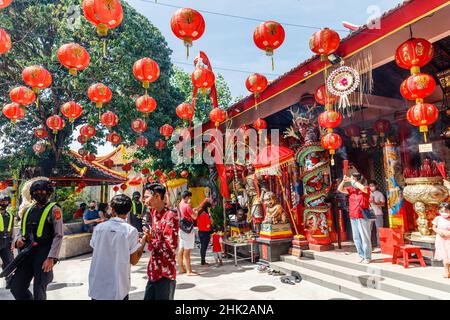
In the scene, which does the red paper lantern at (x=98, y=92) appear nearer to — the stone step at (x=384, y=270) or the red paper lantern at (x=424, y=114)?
the stone step at (x=384, y=270)

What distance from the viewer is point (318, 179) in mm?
7094

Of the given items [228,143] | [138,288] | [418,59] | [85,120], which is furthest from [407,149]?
[85,120]

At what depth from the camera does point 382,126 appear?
7598 mm

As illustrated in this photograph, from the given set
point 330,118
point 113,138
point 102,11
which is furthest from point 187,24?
point 113,138

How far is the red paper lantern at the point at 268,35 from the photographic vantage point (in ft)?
16.0

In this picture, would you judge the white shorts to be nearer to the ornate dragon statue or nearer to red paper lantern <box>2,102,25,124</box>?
the ornate dragon statue

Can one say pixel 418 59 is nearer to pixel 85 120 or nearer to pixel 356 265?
pixel 356 265

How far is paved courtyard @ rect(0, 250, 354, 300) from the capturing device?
5.05 metres

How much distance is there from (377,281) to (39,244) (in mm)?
4944

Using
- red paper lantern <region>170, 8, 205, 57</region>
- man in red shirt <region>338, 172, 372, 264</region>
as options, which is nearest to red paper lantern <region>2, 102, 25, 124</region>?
red paper lantern <region>170, 8, 205, 57</region>

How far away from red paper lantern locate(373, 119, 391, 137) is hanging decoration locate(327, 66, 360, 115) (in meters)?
2.40

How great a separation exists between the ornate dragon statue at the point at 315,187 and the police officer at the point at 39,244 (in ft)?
17.5

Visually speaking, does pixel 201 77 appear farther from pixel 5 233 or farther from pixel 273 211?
pixel 5 233
